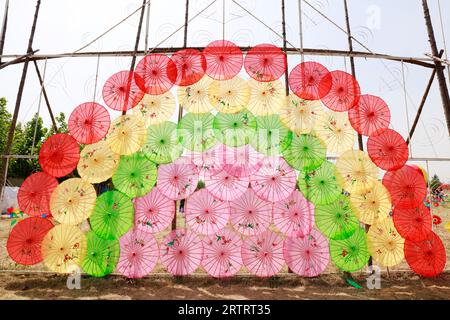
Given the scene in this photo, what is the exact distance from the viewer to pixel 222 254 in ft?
14.4

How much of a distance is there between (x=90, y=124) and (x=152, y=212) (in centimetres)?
189

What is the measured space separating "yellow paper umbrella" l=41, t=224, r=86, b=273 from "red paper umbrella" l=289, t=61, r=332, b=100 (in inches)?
177

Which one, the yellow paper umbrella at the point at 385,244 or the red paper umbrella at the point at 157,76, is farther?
the red paper umbrella at the point at 157,76

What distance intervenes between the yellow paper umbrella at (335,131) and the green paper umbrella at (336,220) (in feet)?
3.08

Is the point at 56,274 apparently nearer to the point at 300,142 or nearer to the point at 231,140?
the point at 231,140

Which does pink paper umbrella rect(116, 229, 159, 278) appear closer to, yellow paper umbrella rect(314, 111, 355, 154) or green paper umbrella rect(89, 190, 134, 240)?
green paper umbrella rect(89, 190, 134, 240)

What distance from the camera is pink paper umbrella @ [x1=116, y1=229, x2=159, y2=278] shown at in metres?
4.38

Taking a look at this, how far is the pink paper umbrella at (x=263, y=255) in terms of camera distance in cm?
435

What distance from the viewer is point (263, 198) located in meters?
4.40

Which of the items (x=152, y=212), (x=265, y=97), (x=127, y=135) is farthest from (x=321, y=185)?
(x=127, y=135)

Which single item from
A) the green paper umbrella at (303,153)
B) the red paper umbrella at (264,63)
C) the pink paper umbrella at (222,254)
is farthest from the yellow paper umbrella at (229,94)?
the pink paper umbrella at (222,254)

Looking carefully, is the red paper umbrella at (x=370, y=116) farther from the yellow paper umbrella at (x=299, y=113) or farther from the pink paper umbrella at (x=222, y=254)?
the pink paper umbrella at (x=222, y=254)

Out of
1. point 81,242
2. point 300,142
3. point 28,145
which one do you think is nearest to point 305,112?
point 300,142

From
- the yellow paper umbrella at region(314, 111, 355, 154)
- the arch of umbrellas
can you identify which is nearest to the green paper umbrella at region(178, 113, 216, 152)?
the arch of umbrellas
